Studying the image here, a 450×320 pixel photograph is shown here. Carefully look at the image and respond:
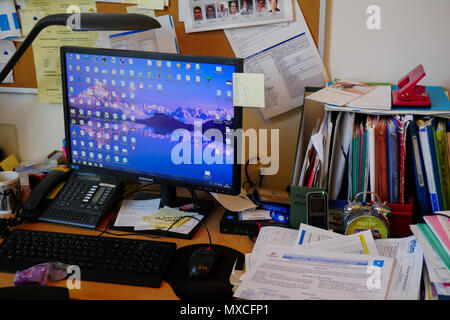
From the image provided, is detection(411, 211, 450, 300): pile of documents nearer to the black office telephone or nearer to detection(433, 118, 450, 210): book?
detection(433, 118, 450, 210): book

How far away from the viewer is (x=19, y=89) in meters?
1.62

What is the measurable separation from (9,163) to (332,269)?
1231 mm

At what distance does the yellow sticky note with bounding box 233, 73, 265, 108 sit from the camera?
1168mm

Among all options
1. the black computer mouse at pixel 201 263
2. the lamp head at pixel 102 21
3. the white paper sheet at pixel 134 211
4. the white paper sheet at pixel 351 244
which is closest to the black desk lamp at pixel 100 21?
the lamp head at pixel 102 21

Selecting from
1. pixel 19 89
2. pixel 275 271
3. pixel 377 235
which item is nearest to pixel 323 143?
pixel 377 235

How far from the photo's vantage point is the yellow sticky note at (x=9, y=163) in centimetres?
165

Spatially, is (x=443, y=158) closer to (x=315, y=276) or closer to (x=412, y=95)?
(x=412, y=95)

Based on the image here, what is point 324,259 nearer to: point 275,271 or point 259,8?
point 275,271

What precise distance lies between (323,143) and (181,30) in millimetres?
580

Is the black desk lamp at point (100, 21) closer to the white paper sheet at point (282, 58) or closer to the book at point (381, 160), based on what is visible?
the white paper sheet at point (282, 58)

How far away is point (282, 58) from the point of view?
4.57ft

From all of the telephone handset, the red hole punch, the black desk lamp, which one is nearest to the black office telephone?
the telephone handset

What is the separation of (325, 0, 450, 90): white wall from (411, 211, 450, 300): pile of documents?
1.50ft

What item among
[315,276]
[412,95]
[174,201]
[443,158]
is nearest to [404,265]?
[315,276]
